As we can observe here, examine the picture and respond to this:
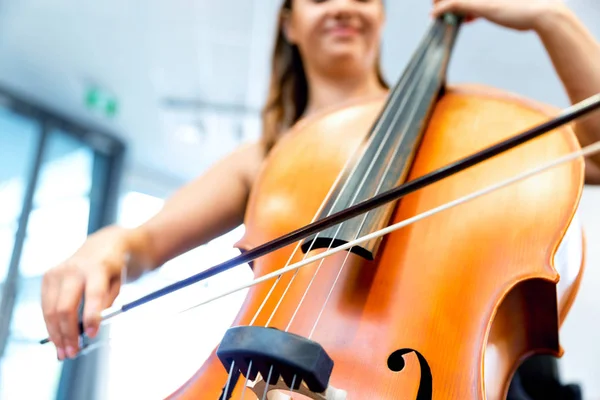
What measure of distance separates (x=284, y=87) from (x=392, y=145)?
16.9 inches

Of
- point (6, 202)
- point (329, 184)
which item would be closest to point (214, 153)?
point (6, 202)

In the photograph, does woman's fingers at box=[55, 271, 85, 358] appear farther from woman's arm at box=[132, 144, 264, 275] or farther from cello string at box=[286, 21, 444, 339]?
cello string at box=[286, 21, 444, 339]

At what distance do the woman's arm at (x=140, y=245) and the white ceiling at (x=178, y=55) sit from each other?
4.99ft

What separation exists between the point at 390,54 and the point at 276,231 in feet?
6.37

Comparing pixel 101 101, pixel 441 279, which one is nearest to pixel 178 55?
pixel 101 101

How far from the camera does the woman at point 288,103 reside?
55cm

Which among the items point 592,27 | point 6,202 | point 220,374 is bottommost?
point 220,374

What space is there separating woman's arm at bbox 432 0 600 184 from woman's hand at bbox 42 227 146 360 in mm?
520

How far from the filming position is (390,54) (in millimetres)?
2371

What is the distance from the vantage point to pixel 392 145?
1.94 feet

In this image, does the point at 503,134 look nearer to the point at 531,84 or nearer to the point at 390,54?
the point at 390,54

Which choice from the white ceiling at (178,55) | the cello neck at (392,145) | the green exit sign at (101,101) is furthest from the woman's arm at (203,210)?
the green exit sign at (101,101)

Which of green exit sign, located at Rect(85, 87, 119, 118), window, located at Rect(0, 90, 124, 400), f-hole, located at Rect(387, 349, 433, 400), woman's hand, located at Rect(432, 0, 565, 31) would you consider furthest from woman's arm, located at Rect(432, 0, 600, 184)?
green exit sign, located at Rect(85, 87, 119, 118)

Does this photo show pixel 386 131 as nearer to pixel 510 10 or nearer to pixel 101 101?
pixel 510 10
